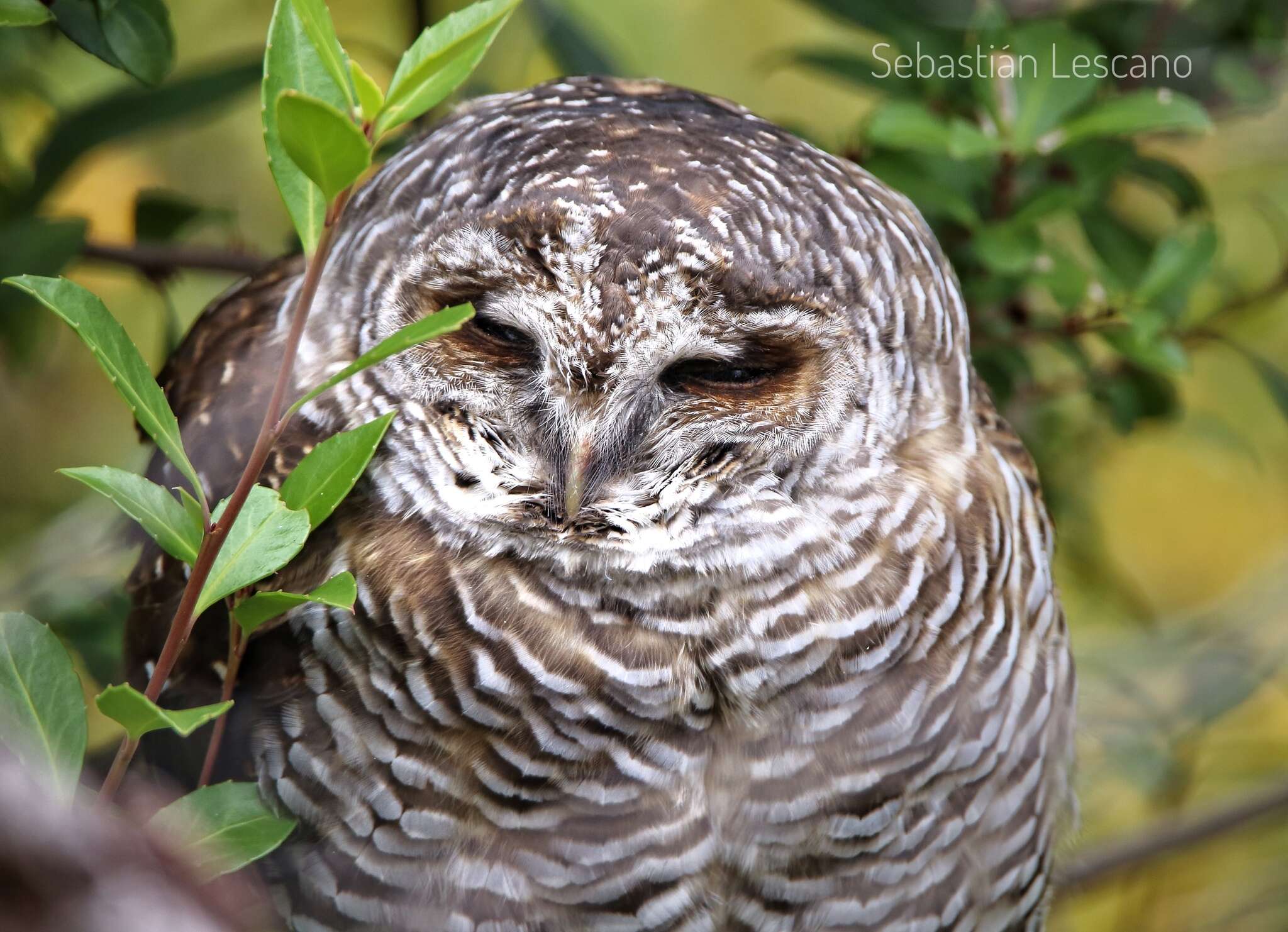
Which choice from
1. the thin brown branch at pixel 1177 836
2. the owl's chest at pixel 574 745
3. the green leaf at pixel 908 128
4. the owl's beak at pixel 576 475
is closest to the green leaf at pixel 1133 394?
the green leaf at pixel 908 128

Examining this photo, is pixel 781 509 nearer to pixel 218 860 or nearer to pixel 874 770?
pixel 874 770

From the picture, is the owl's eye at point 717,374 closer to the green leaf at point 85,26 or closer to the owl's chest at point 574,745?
the owl's chest at point 574,745

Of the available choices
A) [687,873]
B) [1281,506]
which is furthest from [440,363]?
[1281,506]

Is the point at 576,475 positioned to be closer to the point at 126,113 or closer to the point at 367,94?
the point at 367,94

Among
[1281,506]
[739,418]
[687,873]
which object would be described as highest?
[739,418]

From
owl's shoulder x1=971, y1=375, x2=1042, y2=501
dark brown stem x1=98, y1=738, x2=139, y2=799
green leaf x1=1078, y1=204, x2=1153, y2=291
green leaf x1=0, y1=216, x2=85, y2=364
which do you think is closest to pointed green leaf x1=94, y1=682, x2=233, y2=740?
dark brown stem x1=98, y1=738, x2=139, y2=799
